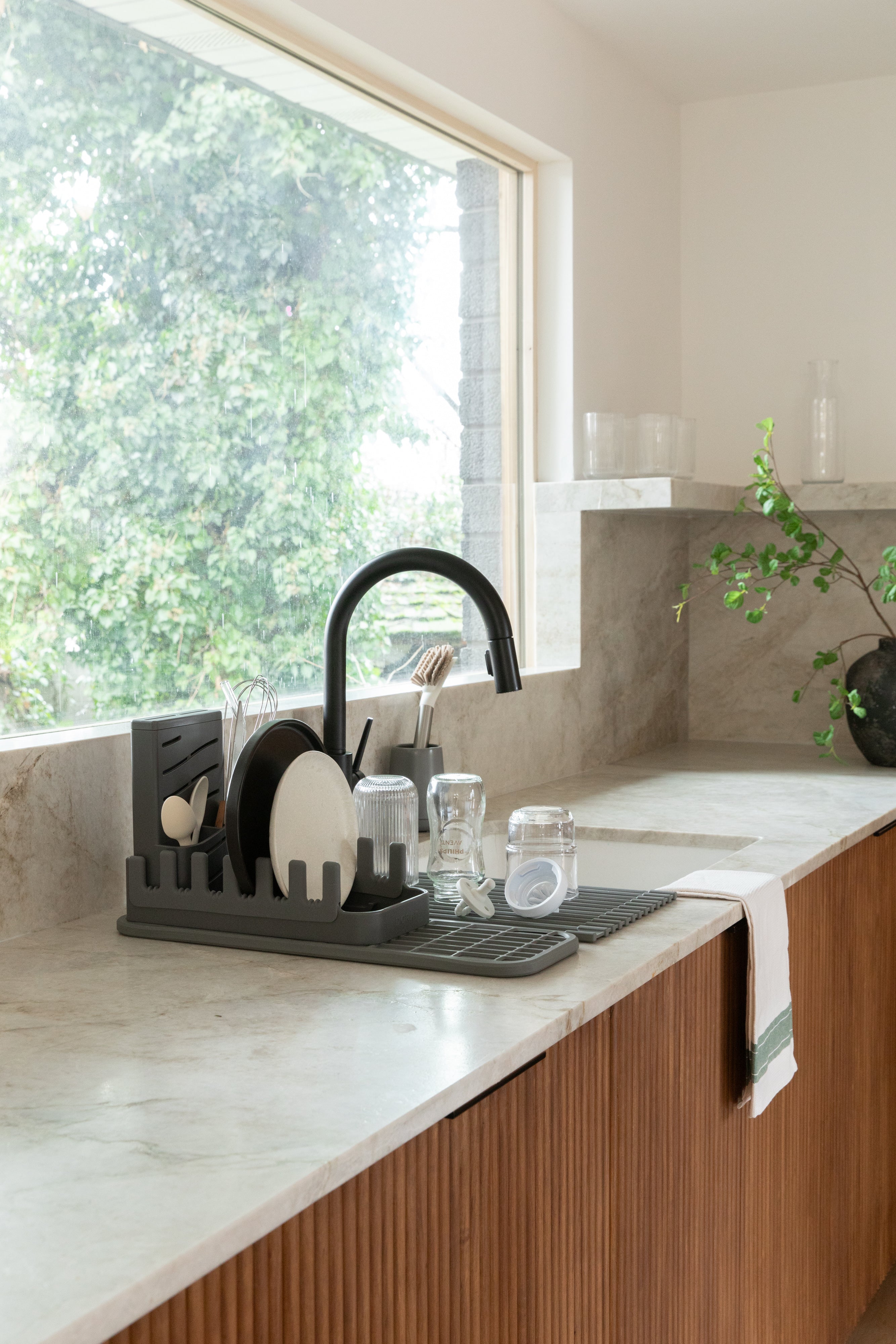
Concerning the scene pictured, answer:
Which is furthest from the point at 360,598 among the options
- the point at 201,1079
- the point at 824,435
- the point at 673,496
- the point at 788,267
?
the point at 788,267

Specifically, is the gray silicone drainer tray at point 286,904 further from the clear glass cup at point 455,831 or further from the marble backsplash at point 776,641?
the marble backsplash at point 776,641

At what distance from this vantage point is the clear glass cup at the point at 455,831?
1637 millimetres

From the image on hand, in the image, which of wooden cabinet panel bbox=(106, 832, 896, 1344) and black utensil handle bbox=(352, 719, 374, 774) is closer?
wooden cabinet panel bbox=(106, 832, 896, 1344)

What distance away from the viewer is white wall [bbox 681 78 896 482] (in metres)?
3.03

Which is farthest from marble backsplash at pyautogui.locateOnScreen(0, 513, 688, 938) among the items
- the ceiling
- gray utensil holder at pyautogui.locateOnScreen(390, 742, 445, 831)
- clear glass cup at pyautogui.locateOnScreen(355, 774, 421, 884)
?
the ceiling

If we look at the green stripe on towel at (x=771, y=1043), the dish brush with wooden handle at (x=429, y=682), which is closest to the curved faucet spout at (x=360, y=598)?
the dish brush with wooden handle at (x=429, y=682)

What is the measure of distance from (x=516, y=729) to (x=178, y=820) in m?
1.12

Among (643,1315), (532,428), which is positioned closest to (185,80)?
(532,428)

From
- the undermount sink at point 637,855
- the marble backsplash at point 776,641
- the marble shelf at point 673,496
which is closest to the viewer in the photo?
the undermount sink at point 637,855

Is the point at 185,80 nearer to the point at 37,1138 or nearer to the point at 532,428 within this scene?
the point at 532,428

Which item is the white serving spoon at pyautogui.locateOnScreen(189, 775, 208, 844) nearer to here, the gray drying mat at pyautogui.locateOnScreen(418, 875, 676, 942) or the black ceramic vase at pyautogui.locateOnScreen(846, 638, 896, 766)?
the gray drying mat at pyautogui.locateOnScreen(418, 875, 676, 942)

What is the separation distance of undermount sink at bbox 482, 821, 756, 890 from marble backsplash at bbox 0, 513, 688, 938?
1.00 feet

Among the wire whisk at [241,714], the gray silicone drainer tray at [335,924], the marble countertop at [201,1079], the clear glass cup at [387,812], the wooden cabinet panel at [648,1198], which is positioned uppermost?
the wire whisk at [241,714]

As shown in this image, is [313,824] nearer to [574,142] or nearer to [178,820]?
[178,820]
